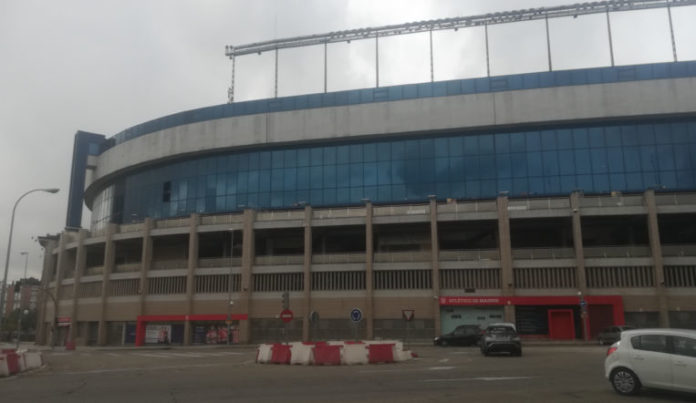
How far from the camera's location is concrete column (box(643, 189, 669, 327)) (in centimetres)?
4356

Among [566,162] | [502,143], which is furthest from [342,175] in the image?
[566,162]

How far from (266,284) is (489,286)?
61.8 feet

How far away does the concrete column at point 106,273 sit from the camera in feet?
179

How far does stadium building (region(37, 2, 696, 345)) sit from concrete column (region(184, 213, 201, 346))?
137 mm

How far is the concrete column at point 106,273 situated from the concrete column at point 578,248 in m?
41.8

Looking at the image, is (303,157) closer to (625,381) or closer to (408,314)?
(408,314)

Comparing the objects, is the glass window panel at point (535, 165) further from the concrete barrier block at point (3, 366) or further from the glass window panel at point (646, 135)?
the concrete barrier block at point (3, 366)

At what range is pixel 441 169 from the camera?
A: 180 ft

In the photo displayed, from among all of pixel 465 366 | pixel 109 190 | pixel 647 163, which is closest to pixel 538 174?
pixel 647 163

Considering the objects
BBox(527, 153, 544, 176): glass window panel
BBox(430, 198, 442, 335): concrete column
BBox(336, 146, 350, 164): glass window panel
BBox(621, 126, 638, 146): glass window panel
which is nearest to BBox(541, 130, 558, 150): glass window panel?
BBox(527, 153, 544, 176): glass window panel

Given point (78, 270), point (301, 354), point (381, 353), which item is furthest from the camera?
point (78, 270)

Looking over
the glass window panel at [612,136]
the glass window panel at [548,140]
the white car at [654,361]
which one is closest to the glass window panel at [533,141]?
the glass window panel at [548,140]

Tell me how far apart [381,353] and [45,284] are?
56470mm

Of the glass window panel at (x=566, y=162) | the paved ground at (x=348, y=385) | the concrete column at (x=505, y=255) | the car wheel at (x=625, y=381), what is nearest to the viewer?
the car wheel at (x=625, y=381)
